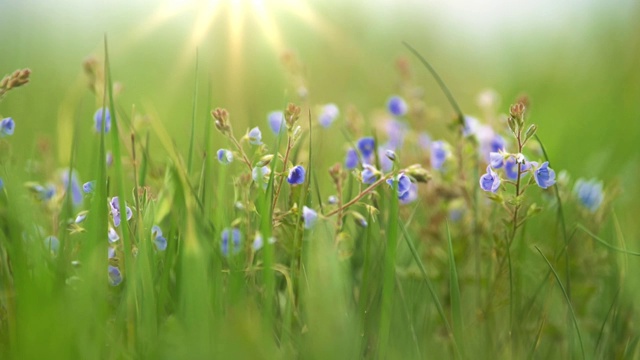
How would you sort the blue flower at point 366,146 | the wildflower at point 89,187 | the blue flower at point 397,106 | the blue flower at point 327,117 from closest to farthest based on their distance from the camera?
the wildflower at point 89,187
the blue flower at point 366,146
the blue flower at point 327,117
the blue flower at point 397,106

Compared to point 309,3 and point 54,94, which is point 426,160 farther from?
point 309,3

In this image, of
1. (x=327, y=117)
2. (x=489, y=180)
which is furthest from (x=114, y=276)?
(x=327, y=117)

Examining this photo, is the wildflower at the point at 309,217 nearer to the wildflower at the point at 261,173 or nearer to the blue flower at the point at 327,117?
the wildflower at the point at 261,173

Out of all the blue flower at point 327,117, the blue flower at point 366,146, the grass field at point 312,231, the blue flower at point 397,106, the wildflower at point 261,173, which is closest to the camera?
the grass field at point 312,231

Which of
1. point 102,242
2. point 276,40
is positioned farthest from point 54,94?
point 102,242

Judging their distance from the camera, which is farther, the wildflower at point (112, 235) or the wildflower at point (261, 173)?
the wildflower at point (112, 235)

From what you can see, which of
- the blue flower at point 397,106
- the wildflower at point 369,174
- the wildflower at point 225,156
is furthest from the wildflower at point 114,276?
the blue flower at point 397,106

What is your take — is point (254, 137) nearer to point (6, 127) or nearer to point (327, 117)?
point (6, 127)
